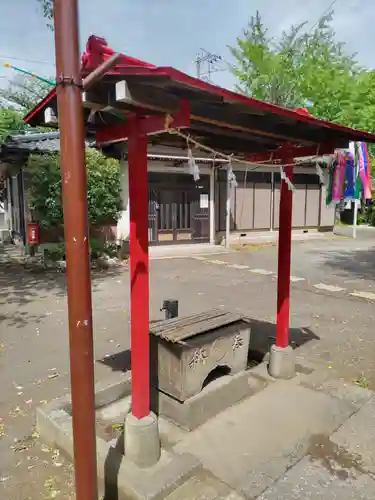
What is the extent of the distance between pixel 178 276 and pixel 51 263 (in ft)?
12.8

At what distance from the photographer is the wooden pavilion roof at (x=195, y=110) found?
7.58 ft

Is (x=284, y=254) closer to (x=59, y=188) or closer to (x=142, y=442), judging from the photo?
(x=142, y=442)

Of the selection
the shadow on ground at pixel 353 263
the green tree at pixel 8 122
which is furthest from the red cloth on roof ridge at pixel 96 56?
the green tree at pixel 8 122

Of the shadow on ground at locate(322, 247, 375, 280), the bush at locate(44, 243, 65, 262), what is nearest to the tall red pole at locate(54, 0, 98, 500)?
the bush at locate(44, 243, 65, 262)

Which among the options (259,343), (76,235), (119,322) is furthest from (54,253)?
(76,235)

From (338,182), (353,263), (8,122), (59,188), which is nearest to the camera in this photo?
(338,182)

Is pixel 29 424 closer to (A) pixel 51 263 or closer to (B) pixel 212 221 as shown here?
(A) pixel 51 263

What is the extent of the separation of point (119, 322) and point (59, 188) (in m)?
5.84

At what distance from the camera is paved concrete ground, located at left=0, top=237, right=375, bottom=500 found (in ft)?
10.7

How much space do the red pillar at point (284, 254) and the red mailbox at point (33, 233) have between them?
9.07 metres

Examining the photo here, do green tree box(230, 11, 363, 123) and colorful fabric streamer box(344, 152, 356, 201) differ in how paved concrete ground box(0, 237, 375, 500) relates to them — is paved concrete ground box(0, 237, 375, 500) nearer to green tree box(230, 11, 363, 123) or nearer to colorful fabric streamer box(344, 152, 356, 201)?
colorful fabric streamer box(344, 152, 356, 201)

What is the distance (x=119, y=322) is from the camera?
6676 mm

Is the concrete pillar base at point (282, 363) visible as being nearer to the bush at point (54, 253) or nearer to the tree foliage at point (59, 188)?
the tree foliage at point (59, 188)

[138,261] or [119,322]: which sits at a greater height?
[138,261]
